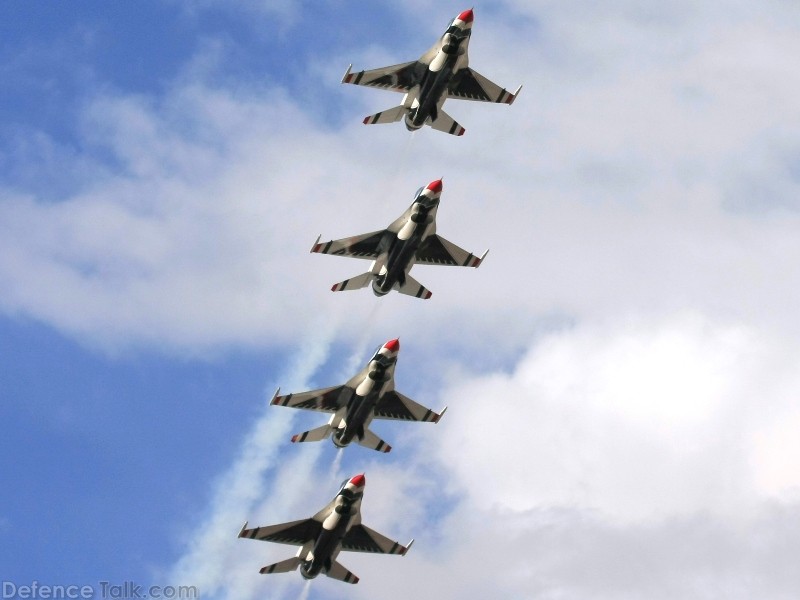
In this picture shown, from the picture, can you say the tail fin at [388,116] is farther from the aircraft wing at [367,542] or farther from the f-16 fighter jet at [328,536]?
the aircraft wing at [367,542]

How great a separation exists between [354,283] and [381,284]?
262 centimetres

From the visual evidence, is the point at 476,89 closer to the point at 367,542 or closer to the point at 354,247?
the point at 354,247

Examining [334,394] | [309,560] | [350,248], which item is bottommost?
[309,560]

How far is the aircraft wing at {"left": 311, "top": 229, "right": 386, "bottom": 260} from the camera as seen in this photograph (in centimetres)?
14638

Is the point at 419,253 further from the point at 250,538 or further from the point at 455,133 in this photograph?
the point at 250,538

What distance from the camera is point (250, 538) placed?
14712 centimetres

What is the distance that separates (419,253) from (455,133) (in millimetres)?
→ 10365

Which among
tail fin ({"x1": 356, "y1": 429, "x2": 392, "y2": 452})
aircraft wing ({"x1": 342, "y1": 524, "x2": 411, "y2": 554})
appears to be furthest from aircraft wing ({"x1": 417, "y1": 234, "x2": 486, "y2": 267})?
aircraft wing ({"x1": 342, "y1": 524, "x2": 411, "y2": 554})

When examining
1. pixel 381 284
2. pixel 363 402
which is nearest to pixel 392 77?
pixel 381 284

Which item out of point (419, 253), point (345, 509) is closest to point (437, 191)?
point (419, 253)

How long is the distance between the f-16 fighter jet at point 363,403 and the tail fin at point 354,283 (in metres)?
6.75

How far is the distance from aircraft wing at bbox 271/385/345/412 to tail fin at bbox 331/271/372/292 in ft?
26.4

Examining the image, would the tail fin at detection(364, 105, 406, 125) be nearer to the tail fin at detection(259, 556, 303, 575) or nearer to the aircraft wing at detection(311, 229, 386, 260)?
the aircraft wing at detection(311, 229, 386, 260)

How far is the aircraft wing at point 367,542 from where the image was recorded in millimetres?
146500
